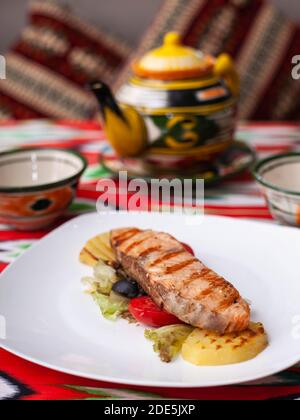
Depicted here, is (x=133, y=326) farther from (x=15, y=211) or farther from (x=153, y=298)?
(x=15, y=211)

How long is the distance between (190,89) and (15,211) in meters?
0.42

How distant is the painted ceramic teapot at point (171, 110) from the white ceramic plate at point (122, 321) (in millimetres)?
229

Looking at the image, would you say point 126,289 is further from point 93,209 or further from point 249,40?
point 249,40

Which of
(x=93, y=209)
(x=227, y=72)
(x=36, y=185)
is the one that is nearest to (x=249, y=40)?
(x=227, y=72)

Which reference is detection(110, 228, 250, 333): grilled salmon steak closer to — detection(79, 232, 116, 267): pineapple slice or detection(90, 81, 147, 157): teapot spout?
detection(79, 232, 116, 267): pineapple slice

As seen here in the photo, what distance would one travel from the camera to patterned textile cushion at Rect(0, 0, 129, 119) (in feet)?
7.36

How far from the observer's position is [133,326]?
0.76 m

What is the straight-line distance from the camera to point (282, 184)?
1.14m

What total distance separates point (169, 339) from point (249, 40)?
1621mm

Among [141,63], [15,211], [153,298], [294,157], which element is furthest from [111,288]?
[141,63]

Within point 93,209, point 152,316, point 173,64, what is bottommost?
point 93,209

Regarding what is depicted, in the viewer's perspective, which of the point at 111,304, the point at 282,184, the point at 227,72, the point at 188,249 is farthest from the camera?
the point at 227,72

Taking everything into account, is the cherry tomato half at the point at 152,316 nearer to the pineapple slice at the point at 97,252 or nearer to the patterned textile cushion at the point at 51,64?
the pineapple slice at the point at 97,252

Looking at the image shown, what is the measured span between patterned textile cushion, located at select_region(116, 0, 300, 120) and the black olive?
4.81ft
